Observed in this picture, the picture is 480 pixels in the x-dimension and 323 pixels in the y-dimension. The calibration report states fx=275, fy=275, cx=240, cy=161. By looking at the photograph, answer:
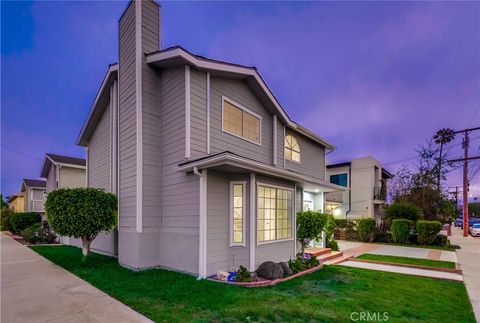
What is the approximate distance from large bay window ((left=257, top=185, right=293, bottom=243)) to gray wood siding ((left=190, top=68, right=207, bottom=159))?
2069 mm

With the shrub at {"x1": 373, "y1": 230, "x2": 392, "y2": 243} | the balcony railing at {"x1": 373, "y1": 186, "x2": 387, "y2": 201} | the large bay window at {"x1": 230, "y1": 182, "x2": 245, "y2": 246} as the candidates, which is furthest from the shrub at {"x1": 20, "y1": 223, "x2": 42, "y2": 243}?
the balcony railing at {"x1": 373, "y1": 186, "x2": 387, "y2": 201}

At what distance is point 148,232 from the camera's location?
7.90m

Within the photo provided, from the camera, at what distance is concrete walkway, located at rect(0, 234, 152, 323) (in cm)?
446

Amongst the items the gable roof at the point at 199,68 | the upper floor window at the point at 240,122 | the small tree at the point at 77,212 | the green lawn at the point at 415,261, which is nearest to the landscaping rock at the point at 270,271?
the upper floor window at the point at 240,122

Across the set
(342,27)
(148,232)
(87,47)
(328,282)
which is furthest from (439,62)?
(87,47)

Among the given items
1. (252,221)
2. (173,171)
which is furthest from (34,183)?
(252,221)

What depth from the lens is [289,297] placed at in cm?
567

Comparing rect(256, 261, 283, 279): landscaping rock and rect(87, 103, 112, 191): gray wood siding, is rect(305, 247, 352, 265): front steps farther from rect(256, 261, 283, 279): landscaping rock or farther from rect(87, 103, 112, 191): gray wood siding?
rect(87, 103, 112, 191): gray wood siding

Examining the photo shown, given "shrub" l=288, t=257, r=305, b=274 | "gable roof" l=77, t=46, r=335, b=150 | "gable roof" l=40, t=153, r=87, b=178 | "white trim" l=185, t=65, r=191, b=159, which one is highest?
"gable roof" l=77, t=46, r=335, b=150

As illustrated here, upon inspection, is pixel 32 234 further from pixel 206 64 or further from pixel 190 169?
pixel 206 64

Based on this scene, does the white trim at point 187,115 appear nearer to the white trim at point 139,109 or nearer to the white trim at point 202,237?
the white trim at point 202,237

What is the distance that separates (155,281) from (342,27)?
21848 mm

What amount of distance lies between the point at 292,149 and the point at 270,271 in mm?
6436

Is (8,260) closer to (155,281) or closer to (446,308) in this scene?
(155,281)
